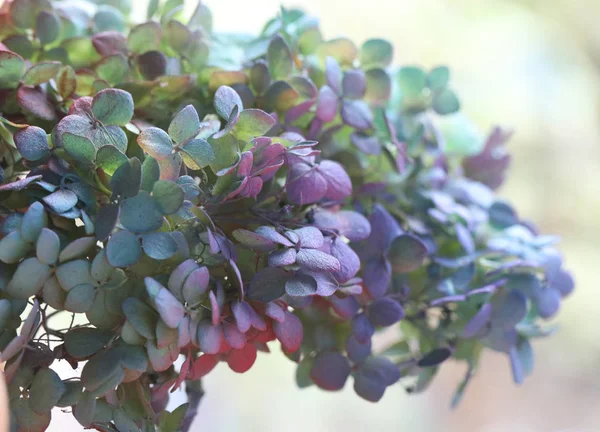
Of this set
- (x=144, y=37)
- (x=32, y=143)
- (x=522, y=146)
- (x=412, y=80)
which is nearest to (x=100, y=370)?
(x=32, y=143)

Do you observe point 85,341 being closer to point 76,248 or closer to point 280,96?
point 76,248

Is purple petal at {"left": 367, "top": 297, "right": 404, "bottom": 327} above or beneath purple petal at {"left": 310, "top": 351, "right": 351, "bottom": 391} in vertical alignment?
above

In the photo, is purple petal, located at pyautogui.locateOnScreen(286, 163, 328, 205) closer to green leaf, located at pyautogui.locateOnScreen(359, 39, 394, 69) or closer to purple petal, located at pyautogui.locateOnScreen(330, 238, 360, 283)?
purple petal, located at pyautogui.locateOnScreen(330, 238, 360, 283)

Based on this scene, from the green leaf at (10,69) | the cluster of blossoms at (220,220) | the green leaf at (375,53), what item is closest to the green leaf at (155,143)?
the cluster of blossoms at (220,220)

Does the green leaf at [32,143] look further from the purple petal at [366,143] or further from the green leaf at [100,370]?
the purple petal at [366,143]

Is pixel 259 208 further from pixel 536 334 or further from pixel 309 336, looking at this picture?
pixel 536 334

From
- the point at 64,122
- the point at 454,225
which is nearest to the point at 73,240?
the point at 64,122

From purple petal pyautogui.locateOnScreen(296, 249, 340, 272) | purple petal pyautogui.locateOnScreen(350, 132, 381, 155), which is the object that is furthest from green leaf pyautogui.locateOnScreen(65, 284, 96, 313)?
purple petal pyautogui.locateOnScreen(350, 132, 381, 155)
